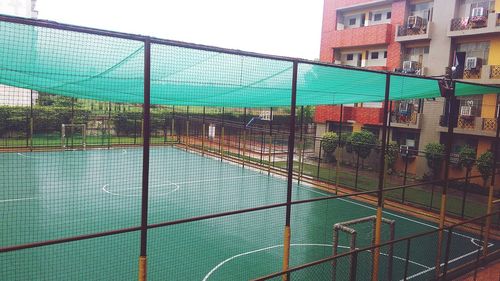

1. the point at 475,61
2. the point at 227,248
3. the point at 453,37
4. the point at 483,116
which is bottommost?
the point at 227,248

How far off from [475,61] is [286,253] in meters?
14.0

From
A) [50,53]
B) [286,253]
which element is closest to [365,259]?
[286,253]

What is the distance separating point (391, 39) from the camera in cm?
1822

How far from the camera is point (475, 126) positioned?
14.8m

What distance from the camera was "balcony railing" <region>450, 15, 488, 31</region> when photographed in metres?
14.7

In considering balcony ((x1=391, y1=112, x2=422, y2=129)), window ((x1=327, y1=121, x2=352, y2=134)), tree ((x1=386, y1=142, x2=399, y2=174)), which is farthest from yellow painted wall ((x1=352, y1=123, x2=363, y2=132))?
tree ((x1=386, y1=142, x2=399, y2=174))

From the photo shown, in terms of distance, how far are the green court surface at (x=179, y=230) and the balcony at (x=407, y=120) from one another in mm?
6436

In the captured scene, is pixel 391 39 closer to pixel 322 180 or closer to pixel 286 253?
pixel 322 180

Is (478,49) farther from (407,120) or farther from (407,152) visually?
(407,152)

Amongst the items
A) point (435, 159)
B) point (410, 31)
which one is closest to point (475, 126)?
point (435, 159)

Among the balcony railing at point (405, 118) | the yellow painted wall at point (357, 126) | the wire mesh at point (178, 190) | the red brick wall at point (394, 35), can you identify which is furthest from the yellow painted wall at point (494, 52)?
the yellow painted wall at point (357, 126)

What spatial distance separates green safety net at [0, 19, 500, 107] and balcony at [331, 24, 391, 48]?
12.6 metres

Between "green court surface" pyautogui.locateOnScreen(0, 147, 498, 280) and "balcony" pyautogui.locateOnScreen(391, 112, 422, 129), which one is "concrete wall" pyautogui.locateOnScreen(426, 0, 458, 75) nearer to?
"balcony" pyautogui.locateOnScreen(391, 112, 422, 129)

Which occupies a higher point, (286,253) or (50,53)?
(50,53)
